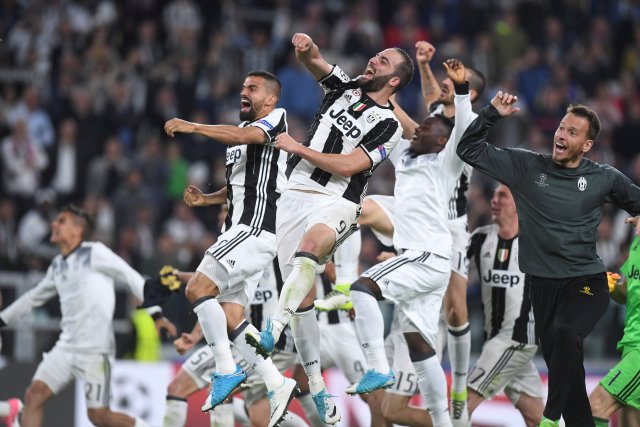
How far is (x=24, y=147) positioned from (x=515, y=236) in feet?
31.6

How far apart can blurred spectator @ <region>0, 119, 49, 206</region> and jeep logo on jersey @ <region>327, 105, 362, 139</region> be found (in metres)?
9.87

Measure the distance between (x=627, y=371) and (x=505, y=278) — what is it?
198cm

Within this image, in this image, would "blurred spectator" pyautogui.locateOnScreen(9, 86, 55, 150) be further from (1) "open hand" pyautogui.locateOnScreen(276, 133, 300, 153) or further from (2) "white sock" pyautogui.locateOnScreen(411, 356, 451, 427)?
(1) "open hand" pyautogui.locateOnScreen(276, 133, 300, 153)

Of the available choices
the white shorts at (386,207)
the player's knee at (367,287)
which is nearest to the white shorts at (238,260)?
the player's knee at (367,287)

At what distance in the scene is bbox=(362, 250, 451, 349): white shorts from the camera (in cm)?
1012

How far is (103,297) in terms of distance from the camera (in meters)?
12.4

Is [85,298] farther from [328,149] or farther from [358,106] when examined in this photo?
[358,106]

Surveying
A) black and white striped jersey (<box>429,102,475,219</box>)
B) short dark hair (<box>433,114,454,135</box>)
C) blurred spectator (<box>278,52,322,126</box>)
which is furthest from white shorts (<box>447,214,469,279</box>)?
blurred spectator (<box>278,52,322,126</box>)

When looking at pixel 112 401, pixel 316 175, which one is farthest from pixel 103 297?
pixel 316 175

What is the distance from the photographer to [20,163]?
1867 centimetres

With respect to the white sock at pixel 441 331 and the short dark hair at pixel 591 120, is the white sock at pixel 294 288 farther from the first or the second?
the white sock at pixel 441 331

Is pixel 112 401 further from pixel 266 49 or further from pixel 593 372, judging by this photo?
pixel 266 49

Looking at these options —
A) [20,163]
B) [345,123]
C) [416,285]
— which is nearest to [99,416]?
[416,285]

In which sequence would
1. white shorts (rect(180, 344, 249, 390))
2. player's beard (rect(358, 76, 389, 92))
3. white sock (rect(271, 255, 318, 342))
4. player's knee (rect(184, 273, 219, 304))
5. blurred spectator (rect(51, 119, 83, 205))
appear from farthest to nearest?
blurred spectator (rect(51, 119, 83, 205))
white shorts (rect(180, 344, 249, 390))
player's beard (rect(358, 76, 389, 92))
player's knee (rect(184, 273, 219, 304))
white sock (rect(271, 255, 318, 342))
